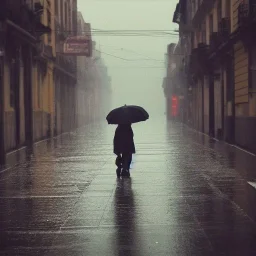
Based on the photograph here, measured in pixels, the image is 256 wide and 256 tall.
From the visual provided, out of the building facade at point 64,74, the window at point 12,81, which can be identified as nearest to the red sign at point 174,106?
the building facade at point 64,74

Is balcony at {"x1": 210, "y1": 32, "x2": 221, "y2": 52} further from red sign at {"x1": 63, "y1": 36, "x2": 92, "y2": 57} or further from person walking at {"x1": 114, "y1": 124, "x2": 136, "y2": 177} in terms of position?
person walking at {"x1": 114, "y1": 124, "x2": 136, "y2": 177}

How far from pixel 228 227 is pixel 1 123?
985 cm

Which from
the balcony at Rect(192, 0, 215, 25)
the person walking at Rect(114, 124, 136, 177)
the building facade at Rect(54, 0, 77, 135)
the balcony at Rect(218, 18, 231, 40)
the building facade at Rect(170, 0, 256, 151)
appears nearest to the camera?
the person walking at Rect(114, 124, 136, 177)

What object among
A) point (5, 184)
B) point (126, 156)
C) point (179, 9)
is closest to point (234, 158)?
point (126, 156)

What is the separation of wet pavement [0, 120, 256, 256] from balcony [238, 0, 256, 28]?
563cm

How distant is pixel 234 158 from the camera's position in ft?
59.4

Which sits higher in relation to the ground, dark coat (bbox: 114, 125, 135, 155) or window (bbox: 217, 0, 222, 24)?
window (bbox: 217, 0, 222, 24)

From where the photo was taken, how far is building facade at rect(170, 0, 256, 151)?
21.0m

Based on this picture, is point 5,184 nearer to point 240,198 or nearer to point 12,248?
point 240,198

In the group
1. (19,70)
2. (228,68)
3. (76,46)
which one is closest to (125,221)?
(19,70)

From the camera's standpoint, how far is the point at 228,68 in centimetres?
2644

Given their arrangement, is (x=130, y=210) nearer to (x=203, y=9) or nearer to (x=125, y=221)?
(x=125, y=221)

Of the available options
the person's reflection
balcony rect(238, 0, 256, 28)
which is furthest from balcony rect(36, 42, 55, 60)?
the person's reflection

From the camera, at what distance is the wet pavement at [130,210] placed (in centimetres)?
664
